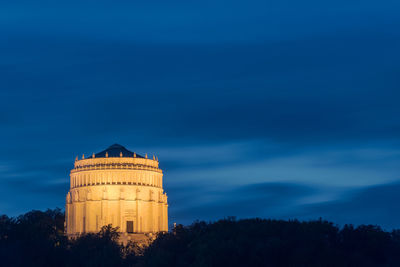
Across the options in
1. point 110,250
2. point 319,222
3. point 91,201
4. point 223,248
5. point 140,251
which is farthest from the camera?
point 91,201

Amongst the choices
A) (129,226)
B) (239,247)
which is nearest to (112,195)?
(129,226)

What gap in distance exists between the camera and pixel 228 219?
344 ft

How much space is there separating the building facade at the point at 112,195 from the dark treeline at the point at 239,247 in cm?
4456

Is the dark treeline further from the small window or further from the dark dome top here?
the dark dome top

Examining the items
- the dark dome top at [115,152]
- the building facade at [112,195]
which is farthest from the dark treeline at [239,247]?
the dark dome top at [115,152]

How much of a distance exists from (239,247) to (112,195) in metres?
73.9

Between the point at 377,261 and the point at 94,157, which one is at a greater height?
the point at 94,157

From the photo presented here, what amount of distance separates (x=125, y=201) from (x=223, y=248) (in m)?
73.9

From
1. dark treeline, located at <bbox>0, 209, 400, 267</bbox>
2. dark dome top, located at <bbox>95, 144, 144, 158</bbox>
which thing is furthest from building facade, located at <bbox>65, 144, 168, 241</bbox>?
dark treeline, located at <bbox>0, 209, 400, 267</bbox>

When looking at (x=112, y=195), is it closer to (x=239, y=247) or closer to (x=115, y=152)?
(x=115, y=152)

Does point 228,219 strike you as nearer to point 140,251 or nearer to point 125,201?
point 140,251

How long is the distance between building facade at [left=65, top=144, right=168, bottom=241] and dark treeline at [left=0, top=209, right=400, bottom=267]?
44.6 m

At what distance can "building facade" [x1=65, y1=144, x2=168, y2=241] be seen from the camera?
160875 millimetres

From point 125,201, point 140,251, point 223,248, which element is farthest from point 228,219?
point 125,201
